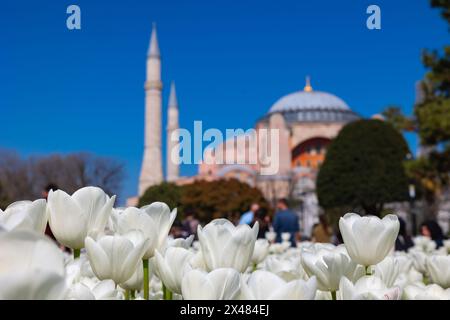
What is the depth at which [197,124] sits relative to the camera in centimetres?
183

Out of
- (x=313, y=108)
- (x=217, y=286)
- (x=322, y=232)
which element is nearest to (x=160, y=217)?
(x=217, y=286)

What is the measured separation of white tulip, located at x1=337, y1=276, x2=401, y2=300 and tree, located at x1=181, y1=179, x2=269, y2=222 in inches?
1349

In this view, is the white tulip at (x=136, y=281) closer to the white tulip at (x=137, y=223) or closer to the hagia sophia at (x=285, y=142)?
the white tulip at (x=137, y=223)

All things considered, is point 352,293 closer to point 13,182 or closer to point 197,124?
point 197,124

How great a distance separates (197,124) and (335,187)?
27070 millimetres

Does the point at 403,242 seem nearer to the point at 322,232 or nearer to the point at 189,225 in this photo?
the point at 322,232

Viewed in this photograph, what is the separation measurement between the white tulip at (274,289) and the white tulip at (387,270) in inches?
21.0

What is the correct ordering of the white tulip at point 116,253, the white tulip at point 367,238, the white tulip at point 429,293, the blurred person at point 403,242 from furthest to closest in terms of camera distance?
the blurred person at point 403,242 → the white tulip at point 367,238 → the white tulip at point 116,253 → the white tulip at point 429,293

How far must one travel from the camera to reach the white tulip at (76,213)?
1209mm

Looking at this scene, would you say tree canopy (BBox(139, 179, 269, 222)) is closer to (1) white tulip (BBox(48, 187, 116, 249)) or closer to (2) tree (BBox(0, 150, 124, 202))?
(2) tree (BBox(0, 150, 124, 202))

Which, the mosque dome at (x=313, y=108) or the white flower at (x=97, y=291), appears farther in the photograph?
the mosque dome at (x=313, y=108)

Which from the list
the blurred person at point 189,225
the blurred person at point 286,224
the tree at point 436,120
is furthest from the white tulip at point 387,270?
the tree at point 436,120

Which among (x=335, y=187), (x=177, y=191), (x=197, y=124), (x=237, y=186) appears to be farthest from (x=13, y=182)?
(x=197, y=124)

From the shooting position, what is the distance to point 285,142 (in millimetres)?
57500
